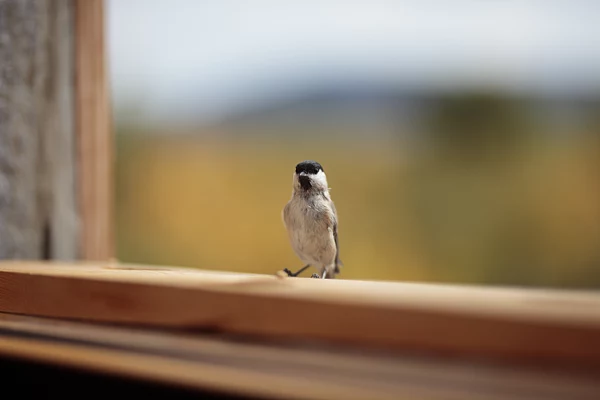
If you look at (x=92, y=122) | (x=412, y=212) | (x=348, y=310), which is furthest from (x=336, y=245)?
(x=92, y=122)

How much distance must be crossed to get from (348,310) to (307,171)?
1.44 ft

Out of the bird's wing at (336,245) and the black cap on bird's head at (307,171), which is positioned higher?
the black cap on bird's head at (307,171)

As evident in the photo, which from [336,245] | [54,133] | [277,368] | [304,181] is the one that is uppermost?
[54,133]

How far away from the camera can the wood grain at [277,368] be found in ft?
1.60

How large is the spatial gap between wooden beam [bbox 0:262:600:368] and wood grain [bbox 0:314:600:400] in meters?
0.02

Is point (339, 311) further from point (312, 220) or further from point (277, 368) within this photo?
point (312, 220)

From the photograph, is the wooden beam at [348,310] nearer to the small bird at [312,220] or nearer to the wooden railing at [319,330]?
the wooden railing at [319,330]

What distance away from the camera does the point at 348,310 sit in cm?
56

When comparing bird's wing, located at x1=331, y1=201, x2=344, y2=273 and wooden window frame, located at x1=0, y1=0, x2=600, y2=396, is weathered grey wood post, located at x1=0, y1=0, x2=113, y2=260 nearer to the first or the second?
wooden window frame, located at x1=0, y1=0, x2=600, y2=396

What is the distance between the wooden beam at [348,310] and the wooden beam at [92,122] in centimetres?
71

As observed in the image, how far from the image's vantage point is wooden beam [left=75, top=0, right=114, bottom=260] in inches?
56.2

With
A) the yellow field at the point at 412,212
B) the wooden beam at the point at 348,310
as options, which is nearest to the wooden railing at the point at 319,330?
the wooden beam at the point at 348,310

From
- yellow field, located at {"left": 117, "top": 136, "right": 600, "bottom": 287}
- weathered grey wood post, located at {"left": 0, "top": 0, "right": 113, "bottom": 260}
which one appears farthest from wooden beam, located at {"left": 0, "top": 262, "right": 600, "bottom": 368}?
weathered grey wood post, located at {"left": 0, "top": 0, "right": 113, "bottom": 260}

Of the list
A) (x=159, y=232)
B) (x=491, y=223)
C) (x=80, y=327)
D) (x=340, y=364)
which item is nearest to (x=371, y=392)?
(x=340, y=364)
